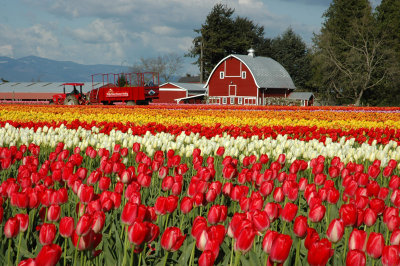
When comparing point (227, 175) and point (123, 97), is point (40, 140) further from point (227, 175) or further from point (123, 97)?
point (123, 97)

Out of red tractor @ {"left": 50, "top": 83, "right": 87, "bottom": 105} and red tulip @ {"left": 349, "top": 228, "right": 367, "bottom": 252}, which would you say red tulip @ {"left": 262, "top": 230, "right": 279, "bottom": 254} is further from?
red tractor @ {"left": 50, "top": 83, "right": 87, "bottom": 105}

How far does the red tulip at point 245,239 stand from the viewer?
192 cm

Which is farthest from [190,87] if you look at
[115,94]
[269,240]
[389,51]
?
[269,240]

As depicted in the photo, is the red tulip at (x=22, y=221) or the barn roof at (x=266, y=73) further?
the barn roof at (x=266, y=73)

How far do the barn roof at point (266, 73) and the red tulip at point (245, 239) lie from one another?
4563 cm

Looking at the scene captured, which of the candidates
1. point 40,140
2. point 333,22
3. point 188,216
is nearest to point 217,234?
point 188,216

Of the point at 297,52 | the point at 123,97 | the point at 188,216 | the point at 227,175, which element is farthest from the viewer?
the point at 297,52

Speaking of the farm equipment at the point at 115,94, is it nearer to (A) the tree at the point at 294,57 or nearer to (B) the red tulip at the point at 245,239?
(B) the red tulip at the point at 245,239

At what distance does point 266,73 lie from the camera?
49781 millimetres

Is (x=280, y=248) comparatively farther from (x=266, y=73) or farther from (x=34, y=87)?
(x=34, y=87)

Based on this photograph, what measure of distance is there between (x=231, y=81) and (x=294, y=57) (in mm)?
21517

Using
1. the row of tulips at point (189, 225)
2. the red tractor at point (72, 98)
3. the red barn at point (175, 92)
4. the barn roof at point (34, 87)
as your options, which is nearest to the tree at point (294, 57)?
the red barn at point (175, 92)

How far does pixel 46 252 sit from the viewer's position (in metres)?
1.68

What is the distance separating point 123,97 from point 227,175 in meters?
29.1
